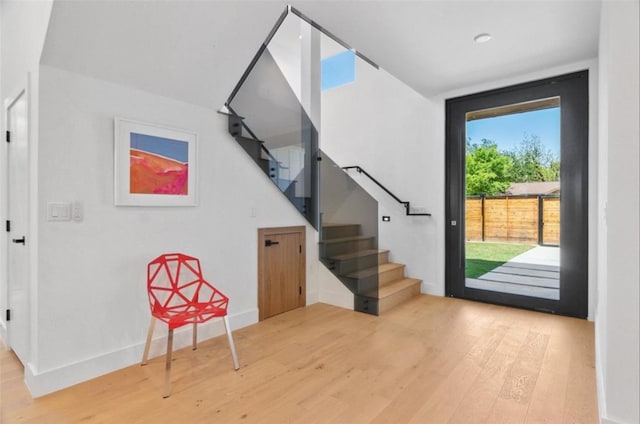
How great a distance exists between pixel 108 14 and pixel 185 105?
35.1 inches

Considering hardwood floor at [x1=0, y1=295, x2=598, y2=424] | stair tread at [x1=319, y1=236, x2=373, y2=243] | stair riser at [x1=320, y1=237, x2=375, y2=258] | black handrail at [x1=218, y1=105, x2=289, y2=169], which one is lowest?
hardwood floor at [x1=0, y1=295, x2=598, y2=424]

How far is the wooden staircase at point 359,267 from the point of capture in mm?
3904

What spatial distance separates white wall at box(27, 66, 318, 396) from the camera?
2.19 metres

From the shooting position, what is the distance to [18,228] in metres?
2.64

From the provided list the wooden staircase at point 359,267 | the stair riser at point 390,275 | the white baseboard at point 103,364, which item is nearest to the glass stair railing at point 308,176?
the wooden staircase at point 359,267

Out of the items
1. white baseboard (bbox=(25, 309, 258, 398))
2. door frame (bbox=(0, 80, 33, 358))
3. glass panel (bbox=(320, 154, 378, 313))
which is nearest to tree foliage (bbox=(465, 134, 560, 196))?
glass panel (bbox=(320, 154, 378, 313))

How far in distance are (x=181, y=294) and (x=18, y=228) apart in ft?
4.53

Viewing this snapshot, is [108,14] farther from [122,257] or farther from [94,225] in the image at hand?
[122,257]

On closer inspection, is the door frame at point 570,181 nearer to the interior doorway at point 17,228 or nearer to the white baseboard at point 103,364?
the white baseboard at point 103,364

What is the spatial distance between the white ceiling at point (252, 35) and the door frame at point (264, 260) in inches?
57.0

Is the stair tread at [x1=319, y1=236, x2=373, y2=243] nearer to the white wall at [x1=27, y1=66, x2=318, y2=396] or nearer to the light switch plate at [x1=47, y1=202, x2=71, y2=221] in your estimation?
the white wall at [x1=27, y1=66, x2=318, y2=396]

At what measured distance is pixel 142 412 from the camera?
1.98 metres

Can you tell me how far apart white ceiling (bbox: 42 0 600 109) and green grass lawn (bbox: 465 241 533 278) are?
84.9 inches

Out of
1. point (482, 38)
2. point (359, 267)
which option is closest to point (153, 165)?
point (359, 267)
